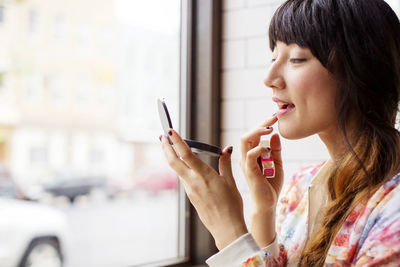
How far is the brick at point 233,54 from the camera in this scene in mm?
1589

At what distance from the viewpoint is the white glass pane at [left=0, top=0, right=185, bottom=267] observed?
1.20 m

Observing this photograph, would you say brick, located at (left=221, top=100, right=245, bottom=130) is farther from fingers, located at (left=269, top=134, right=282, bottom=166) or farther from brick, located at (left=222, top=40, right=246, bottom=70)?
fingers, located at (left=269, top=134, right=282, bottom=166)

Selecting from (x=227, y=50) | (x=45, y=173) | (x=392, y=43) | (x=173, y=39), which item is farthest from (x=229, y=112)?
(x=392, y=43)

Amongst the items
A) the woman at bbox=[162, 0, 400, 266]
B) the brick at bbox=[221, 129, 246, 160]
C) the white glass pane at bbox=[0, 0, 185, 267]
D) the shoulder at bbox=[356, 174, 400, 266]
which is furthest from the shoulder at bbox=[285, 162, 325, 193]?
the white glass pane at bbox=[0, 0, 185, 267]

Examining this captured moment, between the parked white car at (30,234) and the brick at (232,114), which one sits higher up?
the brick at (232,114)

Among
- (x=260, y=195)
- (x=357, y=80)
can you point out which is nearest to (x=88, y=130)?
(x=260, y=195)

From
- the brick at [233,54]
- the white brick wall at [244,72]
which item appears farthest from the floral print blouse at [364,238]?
the brick at [233,54]

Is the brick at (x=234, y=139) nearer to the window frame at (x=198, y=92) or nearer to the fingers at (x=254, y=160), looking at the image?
the window frame at (x=198, y=92)

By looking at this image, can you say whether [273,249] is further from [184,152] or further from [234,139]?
[234,139]

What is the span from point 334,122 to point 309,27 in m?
0.20

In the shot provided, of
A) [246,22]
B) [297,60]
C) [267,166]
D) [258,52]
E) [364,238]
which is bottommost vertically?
[364,238]

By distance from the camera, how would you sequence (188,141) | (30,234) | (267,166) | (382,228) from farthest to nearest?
(30,234) → (267,166) → (188,141) → (382,228)

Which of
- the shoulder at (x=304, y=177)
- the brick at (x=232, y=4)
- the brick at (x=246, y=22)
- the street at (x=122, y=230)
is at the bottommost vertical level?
the street at (x=122, y=230)

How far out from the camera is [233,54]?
1.61 metres
